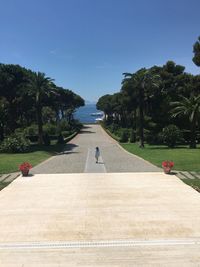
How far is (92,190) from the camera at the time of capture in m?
16.5

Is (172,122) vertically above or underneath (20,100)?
A: underneath

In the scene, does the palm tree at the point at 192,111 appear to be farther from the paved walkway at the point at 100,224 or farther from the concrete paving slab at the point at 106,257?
the concrete paving slab at the point at 106,257

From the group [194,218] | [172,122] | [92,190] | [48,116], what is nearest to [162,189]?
[92,190]

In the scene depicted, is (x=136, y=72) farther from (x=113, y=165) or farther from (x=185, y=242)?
(x=185, y=242)

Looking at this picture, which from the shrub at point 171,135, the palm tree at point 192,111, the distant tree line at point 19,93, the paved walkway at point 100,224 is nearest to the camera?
the paved walkway at point 100,224

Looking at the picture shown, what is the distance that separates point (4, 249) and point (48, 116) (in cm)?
7637

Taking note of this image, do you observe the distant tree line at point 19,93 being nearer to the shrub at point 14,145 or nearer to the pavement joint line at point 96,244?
the shrub at point 14,145

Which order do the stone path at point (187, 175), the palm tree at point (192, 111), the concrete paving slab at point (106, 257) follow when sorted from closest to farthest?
the concrete paving slab at point (106, 257) < the stone path at point (187, 175) < the palm tree at point (192, 111)

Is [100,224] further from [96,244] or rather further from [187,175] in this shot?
[187,175]

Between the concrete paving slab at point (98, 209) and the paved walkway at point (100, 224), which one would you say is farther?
the concrete paving slab at point (98, 209)

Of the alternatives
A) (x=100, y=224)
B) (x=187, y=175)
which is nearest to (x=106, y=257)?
(x=100, y=224)

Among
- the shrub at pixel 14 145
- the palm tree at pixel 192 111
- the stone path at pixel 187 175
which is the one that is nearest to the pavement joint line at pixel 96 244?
the stone path at pixel 187 175

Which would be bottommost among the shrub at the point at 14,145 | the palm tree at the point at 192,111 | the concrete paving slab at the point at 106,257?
the shrub at the point at 14,145

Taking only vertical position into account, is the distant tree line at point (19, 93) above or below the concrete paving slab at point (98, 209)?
above
